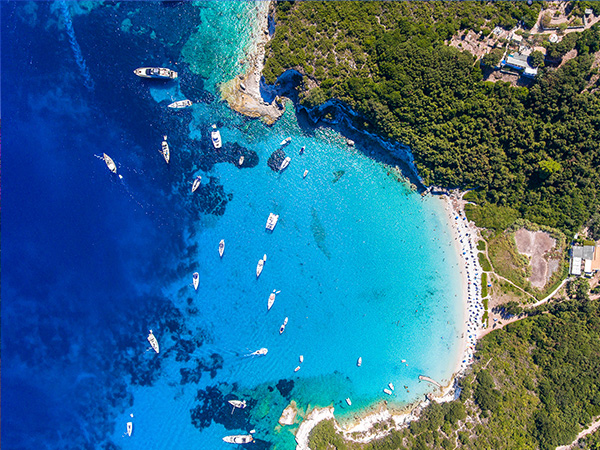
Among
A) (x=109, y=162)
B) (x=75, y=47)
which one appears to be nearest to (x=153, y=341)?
(x=109, y=162)

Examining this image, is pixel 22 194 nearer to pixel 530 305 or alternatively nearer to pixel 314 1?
pixel 314 1

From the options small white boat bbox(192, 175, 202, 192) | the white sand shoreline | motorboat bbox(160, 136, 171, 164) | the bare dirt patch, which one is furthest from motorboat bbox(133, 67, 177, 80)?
the bare dirt patch

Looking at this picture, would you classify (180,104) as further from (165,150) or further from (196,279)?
(196,279)

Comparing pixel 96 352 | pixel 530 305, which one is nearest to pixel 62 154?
pixel 96 352

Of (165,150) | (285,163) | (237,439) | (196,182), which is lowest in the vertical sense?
(237,439)

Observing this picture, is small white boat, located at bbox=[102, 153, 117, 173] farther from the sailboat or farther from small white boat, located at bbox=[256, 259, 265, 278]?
small white boat, located at bbox=[256, 259, 265, 278]

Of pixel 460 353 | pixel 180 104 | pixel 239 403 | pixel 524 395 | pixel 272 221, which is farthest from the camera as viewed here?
pixel 460 353

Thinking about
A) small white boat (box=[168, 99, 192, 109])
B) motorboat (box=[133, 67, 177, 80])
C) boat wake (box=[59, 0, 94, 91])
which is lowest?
small white boat (box=[168, 99, 192, 109])
